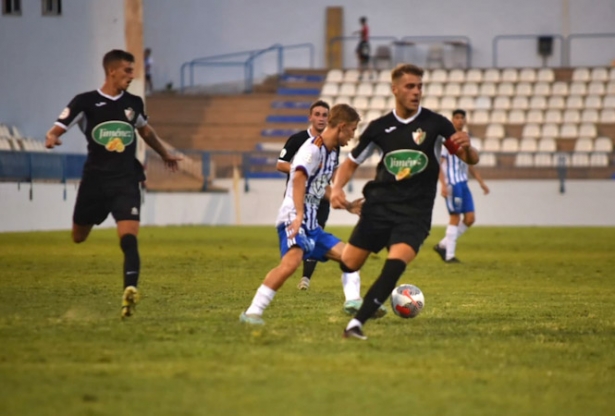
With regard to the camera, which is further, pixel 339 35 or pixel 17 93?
pixel 339 35

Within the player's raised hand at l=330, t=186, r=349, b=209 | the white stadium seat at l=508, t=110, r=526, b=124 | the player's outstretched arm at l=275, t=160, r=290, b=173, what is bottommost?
the white stadium seat at l=508, t=110, r=526, b=124

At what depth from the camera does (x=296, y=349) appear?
787cm

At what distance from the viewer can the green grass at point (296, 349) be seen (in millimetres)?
6109

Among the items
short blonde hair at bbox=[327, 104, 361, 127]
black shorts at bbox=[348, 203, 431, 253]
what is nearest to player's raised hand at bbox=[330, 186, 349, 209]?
black shorts at bbox=[348, 203, 431, 253]

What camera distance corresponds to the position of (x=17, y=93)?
32.1m

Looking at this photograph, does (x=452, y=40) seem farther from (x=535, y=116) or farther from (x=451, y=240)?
(x=451, y=240)

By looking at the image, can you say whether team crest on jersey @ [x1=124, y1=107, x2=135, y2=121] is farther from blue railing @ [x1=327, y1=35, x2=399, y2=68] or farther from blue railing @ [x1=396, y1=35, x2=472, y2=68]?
blue railing @ [x1=327, y1=35, x2=399, y2=68]

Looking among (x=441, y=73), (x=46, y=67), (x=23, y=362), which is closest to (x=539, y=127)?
(x=441, y=73)

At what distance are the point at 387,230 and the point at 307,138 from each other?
362 cm

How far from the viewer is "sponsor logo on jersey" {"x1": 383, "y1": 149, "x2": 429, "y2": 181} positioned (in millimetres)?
8648

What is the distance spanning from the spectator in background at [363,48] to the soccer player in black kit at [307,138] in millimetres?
27628

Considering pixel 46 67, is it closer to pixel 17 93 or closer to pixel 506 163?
pixel 17 93

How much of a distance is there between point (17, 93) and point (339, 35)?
45.0ft

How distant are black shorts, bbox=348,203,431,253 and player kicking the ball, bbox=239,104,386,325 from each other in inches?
9.3
